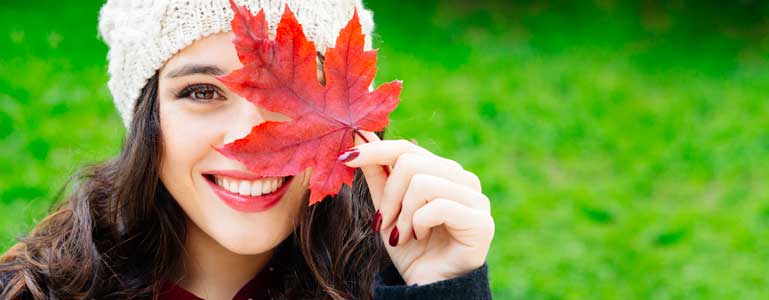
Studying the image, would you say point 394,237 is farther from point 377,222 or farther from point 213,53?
point 213,53

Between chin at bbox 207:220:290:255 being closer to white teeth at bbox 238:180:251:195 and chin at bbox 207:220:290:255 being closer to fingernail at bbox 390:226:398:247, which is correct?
white teeth at bbox 238:180:251:195

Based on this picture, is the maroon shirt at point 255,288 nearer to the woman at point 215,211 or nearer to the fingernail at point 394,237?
the woman at point 215,211

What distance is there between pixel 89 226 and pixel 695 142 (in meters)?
4.10

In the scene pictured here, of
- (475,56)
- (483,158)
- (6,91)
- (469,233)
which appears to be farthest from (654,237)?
(6,91)

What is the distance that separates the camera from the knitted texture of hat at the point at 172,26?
1791mm

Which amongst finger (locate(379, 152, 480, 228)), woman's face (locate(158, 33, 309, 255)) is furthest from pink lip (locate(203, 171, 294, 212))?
finger (locate(379, 152, 480, 228))

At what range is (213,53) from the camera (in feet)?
5.82

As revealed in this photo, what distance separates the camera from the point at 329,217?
7.06ft

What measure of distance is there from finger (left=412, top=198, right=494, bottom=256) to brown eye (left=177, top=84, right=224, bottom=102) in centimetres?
49

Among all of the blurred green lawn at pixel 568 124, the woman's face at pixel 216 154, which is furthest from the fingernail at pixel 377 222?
the blurred green lawn at pixel 568 124

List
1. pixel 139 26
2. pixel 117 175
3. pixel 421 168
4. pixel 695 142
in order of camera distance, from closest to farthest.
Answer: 1. pixel 421 168
2. pixel 139 26
3. pixel 117 175
4. pixel 695 142

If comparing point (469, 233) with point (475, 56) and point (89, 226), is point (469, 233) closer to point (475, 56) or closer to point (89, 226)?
point (89, 226)

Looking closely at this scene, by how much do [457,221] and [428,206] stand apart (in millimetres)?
69

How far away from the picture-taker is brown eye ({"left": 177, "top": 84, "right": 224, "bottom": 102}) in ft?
5.84
